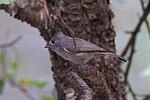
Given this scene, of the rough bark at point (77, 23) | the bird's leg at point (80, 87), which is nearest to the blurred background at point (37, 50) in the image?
the rough bark at point (77, 23)

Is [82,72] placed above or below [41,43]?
above

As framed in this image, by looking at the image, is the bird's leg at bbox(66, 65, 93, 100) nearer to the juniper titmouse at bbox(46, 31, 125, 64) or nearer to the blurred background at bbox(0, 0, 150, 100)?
the juniper titmouse at bbox(46, 31, 125, 64)

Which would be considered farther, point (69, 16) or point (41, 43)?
point (41, 43)

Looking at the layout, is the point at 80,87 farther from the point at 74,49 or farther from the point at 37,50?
the point at 37,50

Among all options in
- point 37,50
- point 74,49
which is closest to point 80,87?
point 74,49

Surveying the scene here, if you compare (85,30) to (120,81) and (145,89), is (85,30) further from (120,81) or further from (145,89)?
(145,89)

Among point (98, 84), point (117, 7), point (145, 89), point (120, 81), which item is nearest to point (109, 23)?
point (120, 81)
